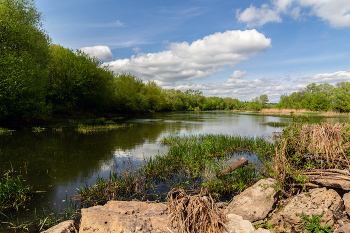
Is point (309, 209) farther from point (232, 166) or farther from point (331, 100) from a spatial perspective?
point (331, 100)

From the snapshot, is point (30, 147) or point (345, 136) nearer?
point (345, 136)

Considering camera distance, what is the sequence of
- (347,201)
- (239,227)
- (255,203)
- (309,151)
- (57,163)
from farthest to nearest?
(57,163)
(309,151)
(255,203)
(347,201)
(239,227)

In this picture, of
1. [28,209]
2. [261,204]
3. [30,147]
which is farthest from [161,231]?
[30,147]

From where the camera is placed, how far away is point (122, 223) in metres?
3.39

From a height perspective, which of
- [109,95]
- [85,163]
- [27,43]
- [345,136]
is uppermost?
[27,43]

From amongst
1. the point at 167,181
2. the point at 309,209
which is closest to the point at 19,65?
the point at 167,181

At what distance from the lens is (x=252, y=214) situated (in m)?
4.84

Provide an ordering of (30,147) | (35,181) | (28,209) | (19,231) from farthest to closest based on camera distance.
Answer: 1. (30,147)
2. (35,181)
3. (28,209)
4. (19,231)

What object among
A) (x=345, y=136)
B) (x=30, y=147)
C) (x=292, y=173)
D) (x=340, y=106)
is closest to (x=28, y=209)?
(x=292, y=173)

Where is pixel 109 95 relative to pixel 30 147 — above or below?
above

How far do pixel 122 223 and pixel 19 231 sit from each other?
151 inches

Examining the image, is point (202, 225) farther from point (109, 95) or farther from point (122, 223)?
point (109, 95)

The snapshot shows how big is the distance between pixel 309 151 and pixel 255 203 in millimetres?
2175

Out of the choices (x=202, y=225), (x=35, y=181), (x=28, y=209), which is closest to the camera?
(x=202, y=225)
